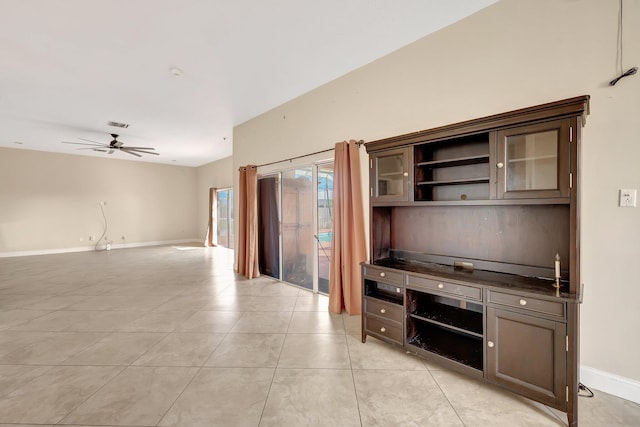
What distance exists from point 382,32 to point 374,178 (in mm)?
1464

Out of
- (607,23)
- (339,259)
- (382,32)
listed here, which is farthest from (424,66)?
(339,259)

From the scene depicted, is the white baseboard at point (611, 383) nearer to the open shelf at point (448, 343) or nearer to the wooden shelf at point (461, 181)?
the open shelf at point (448, 343)

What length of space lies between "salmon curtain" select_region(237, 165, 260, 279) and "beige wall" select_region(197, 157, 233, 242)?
13.0 feet

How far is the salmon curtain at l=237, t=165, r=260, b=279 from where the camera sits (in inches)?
192

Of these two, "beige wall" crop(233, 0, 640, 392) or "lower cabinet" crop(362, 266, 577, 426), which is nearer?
"lower cabinet" crop(362, 266, 577, 426)

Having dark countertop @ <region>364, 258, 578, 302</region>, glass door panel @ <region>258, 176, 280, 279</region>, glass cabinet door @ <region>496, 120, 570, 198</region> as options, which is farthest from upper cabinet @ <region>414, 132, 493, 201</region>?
glass door panel @ <region>258, 176, 280, 279</region>

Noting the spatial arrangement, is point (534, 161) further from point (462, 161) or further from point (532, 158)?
point (462, 161)

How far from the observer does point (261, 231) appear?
Result: 5.14 m

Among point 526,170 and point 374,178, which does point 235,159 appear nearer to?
point 374,178

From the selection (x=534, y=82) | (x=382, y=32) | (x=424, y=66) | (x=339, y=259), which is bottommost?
(x=339, y=259)

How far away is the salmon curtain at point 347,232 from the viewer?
3.17 meters

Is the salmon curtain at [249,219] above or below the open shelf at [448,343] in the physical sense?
above

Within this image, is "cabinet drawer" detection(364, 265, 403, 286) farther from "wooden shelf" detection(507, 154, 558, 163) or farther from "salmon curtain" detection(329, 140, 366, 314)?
"wooden shelf" detection(507, 154, 558, 163)

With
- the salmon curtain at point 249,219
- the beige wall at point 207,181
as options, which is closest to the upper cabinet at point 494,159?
the salmon curtain at point 249,219
